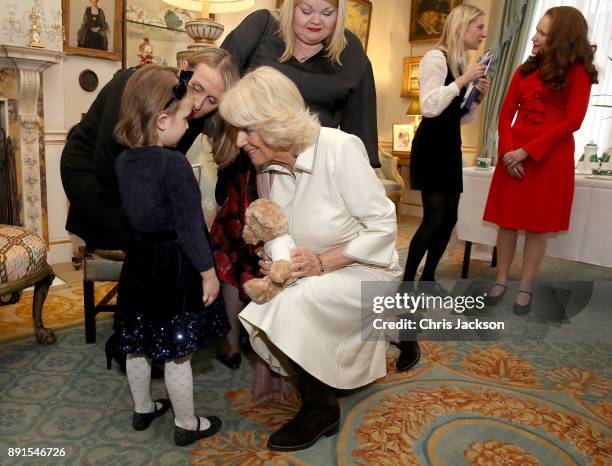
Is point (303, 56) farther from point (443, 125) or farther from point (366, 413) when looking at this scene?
point (366, 413)

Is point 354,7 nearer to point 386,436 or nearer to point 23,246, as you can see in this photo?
point 23,246

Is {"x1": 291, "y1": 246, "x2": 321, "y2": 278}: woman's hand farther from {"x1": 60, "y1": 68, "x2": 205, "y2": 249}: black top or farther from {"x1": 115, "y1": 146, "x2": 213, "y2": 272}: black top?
{"x1": 60, "y1": 68, "x2": 205, "y2": 249}: black top

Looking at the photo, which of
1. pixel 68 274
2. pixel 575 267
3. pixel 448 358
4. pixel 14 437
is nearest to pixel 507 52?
pixel 575 267

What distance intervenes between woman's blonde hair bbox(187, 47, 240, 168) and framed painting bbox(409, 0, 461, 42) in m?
5.20

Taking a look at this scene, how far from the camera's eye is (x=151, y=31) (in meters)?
4.20

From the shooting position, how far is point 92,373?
217 centimetres

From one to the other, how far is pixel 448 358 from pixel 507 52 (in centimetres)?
447

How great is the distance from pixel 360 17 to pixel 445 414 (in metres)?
5.98

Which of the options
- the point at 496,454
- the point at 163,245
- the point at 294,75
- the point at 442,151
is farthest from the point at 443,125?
the point at 163,245

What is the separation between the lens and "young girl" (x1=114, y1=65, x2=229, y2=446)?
1.50 m

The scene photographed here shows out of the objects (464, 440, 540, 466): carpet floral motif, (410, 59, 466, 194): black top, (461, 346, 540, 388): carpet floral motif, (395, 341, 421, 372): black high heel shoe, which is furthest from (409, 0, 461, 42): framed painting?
(464, 440, 540, 466): carpet floral motif

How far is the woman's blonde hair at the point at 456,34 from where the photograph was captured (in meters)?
2.79

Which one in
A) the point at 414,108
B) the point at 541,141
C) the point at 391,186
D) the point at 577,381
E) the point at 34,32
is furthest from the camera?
the point at 414,108

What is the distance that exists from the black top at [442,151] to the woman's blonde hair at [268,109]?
5.14ft
